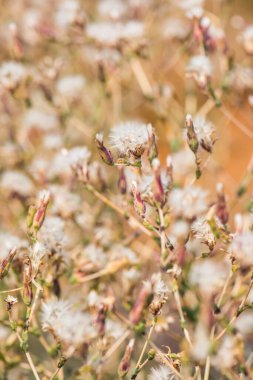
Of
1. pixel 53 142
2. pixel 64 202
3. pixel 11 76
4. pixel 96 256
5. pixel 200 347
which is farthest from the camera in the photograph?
pixel 53 142

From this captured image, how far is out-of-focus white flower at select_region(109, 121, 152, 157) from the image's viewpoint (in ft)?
2.72

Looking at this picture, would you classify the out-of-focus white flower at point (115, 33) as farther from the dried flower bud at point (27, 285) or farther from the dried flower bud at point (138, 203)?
the dried flower bud at point (27, 285)

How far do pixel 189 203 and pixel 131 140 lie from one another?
0.44 ft

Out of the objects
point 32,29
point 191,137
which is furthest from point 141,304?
point 32,29

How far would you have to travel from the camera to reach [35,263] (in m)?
0.78

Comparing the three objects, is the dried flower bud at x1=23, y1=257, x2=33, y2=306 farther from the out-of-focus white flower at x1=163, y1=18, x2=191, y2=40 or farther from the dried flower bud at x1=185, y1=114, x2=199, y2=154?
the out-of-focus white flower at x1=163, y1=18, x2=191, y2=40

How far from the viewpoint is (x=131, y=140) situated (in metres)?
0.84

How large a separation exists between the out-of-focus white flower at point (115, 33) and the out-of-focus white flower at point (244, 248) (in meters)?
0.70

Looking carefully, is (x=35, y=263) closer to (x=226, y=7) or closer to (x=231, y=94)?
(x=231, y=94)

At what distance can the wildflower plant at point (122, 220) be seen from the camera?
2.52 feet

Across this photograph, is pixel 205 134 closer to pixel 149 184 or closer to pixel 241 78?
pixel 149 184

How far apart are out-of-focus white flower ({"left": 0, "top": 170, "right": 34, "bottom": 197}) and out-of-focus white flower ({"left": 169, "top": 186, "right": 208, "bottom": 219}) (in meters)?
0.58

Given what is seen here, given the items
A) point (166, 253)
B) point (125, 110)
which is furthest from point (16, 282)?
point (125, 110)

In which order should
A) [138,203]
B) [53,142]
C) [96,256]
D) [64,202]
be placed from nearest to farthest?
[138,203] → [96,256] → [64,202] → [53,142]
